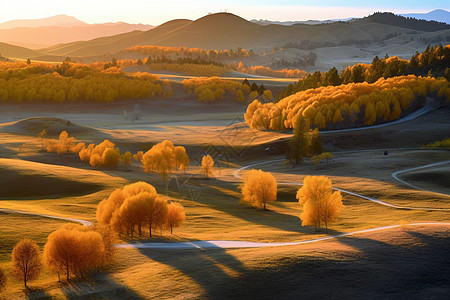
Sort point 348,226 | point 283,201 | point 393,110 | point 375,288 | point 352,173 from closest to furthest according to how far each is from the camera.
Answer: point 375,288 → point 348,226 → point 283,201 → point 352,173 → point 393,110

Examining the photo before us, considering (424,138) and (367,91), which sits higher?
(367,91)

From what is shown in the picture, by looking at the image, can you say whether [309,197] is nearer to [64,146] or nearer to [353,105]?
[64,146]

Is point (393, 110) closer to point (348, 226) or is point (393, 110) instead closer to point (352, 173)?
point (352, 173)

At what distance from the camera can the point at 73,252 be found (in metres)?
45.7

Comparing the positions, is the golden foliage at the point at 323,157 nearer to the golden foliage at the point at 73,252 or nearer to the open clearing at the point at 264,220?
the open clearing at the point at 264,220

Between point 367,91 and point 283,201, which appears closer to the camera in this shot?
point 283,201

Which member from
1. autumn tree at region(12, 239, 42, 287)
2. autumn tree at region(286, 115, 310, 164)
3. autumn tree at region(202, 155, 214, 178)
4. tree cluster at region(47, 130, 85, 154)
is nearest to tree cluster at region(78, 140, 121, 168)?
tree cluster at region(47, 130, 85, 154)

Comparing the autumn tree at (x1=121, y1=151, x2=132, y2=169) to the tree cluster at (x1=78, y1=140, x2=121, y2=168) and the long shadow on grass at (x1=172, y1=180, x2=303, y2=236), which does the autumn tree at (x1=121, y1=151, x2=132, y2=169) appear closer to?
the tree cluster at (x1=78, y1=140, x2=121, y2=168)

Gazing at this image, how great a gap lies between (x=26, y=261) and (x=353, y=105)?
411 feet

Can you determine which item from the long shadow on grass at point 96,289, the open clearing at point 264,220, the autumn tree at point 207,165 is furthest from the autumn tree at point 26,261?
the autumn tree at point 207,165

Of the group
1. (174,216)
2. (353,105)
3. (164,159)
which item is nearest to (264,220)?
(174,216)

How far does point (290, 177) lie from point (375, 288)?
60206 mm

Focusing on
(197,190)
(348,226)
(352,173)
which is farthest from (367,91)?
(348,226)

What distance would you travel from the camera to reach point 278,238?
183 feet
